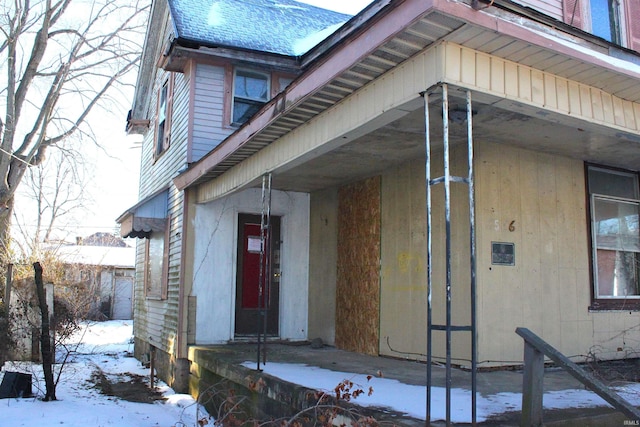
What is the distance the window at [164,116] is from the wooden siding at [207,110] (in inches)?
68.2

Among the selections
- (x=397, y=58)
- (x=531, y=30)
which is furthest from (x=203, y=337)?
(x=531, y=30)

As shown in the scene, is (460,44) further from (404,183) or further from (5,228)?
(5,228)

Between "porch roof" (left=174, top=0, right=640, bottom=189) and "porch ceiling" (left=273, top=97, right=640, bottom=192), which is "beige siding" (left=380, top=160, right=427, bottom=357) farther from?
"porch roof" (left=174, top=0, right=640, bottom=189)

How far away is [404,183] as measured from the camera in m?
7.78

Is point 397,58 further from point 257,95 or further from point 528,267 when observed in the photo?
point 257,95

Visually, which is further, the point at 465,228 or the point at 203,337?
the point at 203,337

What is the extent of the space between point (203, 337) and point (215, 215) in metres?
2.13

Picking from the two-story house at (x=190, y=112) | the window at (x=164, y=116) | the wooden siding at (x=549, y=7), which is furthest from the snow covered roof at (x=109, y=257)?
the wooden siding at (x=549, y=7)

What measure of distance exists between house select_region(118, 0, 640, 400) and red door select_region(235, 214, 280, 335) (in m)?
0.03

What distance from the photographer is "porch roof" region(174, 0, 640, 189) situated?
12.3 feet

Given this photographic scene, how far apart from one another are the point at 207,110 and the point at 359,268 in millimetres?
4206

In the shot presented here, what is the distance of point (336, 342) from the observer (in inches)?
361

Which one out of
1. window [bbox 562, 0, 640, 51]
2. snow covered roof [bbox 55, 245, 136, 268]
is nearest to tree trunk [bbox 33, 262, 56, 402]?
window [bbox 562, 0, 640, 51]

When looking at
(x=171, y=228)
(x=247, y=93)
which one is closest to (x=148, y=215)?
(x=171, y=228)
